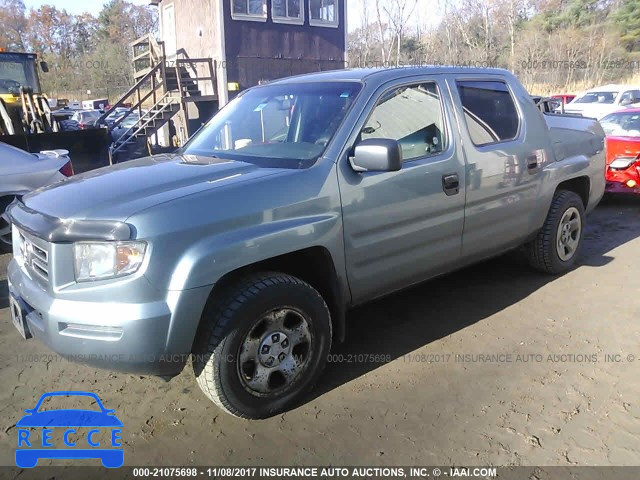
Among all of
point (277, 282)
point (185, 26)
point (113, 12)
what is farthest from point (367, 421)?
point (113, 12)

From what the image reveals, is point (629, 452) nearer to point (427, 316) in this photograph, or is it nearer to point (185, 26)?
point (427, 316)

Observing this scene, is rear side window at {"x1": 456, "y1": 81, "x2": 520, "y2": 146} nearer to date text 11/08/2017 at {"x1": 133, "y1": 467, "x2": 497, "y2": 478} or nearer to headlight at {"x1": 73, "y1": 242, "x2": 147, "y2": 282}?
date text 11/08/2017 at {"x1": 133, "y1": 467, "x2": 497, "y2": 478}

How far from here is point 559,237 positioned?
505 centimetres

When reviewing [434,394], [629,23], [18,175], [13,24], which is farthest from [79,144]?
[13,24]

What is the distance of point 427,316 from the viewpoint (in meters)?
4.40

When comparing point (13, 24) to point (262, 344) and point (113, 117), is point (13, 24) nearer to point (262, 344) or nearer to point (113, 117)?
point (113, 117)

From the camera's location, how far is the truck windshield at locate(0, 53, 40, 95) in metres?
13.8

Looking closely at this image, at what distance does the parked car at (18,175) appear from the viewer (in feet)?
20.6

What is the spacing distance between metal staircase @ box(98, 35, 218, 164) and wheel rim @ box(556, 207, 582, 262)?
12604 millimetres

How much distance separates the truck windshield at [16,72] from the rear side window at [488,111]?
524 inches

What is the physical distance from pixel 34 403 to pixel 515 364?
119 inches

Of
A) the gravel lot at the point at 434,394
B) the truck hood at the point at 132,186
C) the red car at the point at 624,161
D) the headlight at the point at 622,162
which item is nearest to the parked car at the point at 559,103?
the red car at the point at 624,161

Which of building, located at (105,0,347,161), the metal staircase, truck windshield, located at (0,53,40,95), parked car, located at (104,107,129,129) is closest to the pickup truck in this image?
truck windshield, located at (0,53,40,95)

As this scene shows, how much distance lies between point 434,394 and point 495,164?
184cm
